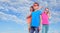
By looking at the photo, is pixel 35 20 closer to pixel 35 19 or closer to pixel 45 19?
pixel 35 19

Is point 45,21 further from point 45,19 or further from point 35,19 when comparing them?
point 35,19

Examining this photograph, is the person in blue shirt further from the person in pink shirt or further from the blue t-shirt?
the person in pink shirt

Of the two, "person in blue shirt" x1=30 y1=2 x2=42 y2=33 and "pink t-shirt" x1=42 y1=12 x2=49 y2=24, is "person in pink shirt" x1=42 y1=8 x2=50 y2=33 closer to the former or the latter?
"pink t-shirt" x1=42 y1=12 x2=49 y2=24

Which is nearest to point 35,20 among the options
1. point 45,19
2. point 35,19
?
point 35,19

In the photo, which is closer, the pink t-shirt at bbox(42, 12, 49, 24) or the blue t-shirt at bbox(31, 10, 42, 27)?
the blue t-shirt at bbox(31, 10, 42, 27)

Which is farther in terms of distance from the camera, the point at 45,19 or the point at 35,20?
the point at 45,19

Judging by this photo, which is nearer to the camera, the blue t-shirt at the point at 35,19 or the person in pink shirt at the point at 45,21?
the blue t-shirt at the point at 35,19

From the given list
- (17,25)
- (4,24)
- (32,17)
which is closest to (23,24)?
(17,25)

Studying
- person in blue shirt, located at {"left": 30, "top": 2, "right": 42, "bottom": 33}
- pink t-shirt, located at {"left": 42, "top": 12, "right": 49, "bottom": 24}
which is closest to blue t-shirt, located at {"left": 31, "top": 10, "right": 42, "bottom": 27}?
person in blue shirt, located at {"left": 30, "top": 2, "right": 42, "bottom": 33}

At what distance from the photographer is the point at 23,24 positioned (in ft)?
15.0

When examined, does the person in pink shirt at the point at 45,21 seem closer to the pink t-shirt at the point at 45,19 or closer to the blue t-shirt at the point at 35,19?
the pink t-shirt at the point at 45,19

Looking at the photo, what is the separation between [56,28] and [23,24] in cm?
88

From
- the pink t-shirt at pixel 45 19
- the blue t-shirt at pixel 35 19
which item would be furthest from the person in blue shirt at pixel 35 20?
the pink t-shirt at pixel 45 19

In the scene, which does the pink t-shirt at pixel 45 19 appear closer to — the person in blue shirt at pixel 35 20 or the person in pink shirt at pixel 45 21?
the person in pink shirt at pixel 45 21
